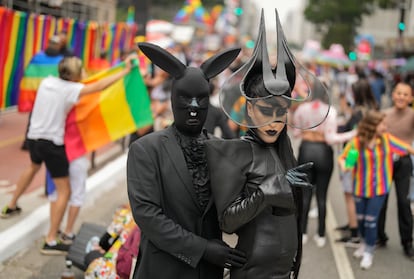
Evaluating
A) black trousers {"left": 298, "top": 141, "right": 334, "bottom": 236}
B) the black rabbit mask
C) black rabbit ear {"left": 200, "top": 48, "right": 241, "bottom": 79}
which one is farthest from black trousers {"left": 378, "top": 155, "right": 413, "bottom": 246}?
the black rabbit mask

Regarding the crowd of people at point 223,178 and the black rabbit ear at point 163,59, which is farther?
the black rabbit ear at point 163,59

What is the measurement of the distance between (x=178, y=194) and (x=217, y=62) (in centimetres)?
75

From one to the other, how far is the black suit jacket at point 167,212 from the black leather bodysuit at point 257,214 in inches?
5.8

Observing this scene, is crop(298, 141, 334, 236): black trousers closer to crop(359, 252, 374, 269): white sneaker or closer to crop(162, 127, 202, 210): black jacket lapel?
crop(359, 252, 374, 269): white sneaker

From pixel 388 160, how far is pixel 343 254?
1.14 metres

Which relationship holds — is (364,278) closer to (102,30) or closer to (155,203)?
(155,203)

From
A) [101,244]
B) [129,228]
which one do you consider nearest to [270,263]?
[129,228]

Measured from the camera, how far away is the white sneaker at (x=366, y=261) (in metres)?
5.71

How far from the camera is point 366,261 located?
226 inches

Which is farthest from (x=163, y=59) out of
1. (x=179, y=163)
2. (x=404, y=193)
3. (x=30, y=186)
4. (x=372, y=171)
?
(x=30, y=186)

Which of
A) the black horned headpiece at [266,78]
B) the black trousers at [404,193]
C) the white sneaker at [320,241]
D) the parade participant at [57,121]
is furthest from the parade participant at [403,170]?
the black horned headpiece at [266,78]

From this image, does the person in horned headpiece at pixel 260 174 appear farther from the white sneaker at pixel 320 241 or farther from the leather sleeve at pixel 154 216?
the white sneaker at pixel 320 241

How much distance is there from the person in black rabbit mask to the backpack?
1.21 m

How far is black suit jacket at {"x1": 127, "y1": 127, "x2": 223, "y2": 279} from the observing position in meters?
2.68
